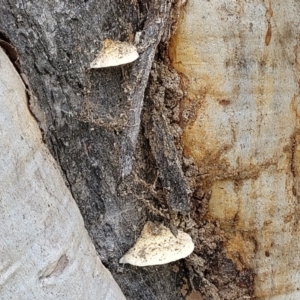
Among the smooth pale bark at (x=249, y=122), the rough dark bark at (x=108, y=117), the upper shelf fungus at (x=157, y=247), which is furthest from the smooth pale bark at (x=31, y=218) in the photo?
the smooth pale bark at (x=249, y=122)

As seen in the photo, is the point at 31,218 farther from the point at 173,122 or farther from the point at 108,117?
the point at 173,122

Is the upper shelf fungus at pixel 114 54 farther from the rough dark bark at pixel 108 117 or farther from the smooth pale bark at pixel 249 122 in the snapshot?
the smooth pale bark at pixel 249 122

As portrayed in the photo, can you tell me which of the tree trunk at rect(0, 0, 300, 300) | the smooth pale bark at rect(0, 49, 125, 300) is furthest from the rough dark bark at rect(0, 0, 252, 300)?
the smooth pale bark at rect(0, 49, 125, 300)

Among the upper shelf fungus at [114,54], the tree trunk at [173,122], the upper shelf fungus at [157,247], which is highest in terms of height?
the upper shelf fungus at [114,54]

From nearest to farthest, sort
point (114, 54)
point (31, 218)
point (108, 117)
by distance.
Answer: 1. point (31, 218)
2. point (114, 54)
3. point (108, 117)

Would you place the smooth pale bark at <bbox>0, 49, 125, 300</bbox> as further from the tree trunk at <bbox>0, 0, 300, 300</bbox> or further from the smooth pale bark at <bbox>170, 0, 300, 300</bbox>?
the smooth pale bark at <bbox>170, 0, 300, 300</bbox>

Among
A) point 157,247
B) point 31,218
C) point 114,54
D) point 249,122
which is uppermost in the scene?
point 114,54

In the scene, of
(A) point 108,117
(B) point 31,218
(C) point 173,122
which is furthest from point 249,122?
(B) point 31,218
